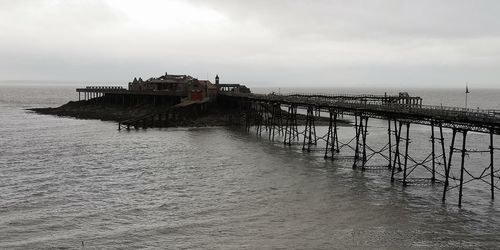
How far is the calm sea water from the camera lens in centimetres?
2438

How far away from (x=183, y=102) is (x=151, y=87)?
27.9 meters

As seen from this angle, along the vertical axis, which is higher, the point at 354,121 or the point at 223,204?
the point at 354,121

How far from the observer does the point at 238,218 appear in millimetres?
27703

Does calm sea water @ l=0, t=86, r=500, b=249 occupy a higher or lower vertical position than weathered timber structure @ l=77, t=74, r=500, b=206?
lower

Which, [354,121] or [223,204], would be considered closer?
A: [223,204]

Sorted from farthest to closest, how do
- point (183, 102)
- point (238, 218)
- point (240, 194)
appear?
point (183, 102)
point (240, 194)
point (238, 218)

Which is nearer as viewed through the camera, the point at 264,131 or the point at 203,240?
the point at 203,240

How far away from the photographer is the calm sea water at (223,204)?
2438cm

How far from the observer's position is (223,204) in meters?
30.8

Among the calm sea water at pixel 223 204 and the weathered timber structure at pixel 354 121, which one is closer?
the calm sea water at pixel 223 204

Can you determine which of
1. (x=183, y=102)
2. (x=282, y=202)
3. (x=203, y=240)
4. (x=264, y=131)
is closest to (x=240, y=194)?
(x=282, y=202)

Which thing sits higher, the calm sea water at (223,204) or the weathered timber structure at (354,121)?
the weathered timber structure at (354,121)

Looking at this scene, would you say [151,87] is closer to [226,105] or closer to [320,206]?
[226,105]

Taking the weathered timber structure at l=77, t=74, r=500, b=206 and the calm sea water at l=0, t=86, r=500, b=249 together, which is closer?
the calm sea water at l=0, t=86, r=500, b=249
